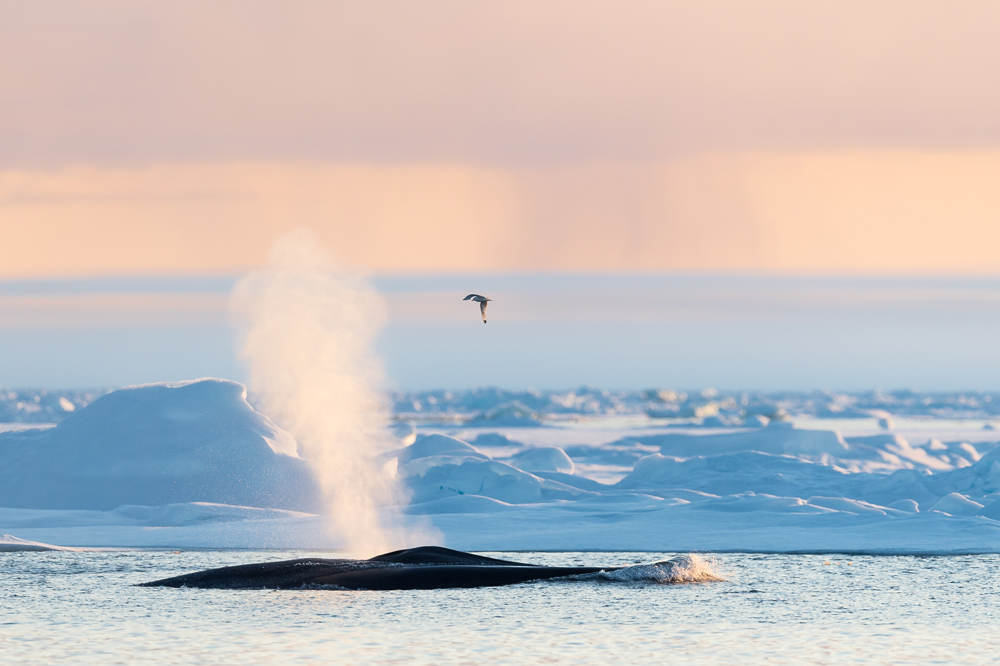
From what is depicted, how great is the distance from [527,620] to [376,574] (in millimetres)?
4461

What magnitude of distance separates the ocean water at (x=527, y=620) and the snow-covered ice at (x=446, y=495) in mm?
4095

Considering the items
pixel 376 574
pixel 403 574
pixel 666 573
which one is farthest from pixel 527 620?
pixel 666 573

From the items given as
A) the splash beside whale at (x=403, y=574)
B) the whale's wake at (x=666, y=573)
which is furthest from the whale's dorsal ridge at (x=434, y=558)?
the whale's wake at (x=666, y=573)

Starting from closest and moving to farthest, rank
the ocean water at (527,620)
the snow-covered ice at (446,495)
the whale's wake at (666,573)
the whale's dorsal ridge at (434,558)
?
1. the ocean water at (527,620)
2. the whale's wake at (666,573)
3. the whale's dorsal ridge at (434,558)
4. the snow-covered ice at (446,495)

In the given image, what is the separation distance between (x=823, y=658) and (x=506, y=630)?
3.96 metres

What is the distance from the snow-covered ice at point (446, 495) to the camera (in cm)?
2584

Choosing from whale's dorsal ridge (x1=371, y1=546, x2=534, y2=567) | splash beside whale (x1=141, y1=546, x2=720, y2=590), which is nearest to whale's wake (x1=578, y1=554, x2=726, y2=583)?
splash beside whale (x1=141, y1=546, x2=720, y2=590)

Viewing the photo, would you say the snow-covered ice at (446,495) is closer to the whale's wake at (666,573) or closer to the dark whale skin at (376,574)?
the whale's wake at (666,573)

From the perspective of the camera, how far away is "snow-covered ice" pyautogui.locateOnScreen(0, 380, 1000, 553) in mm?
25844

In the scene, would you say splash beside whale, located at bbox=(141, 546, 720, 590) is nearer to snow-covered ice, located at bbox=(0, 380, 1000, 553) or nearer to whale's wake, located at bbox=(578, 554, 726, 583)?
whale's wake, located at bbox=(578, 554, 726, 583)

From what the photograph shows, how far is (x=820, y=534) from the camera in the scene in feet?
84.4

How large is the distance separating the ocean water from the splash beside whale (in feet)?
1.57

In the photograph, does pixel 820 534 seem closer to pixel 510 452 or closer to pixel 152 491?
pixel 152 491

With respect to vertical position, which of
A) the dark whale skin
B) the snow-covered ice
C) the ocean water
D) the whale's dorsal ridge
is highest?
the snow-covered ice
